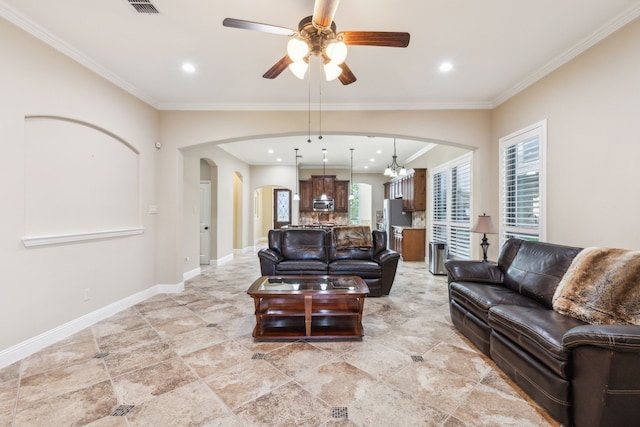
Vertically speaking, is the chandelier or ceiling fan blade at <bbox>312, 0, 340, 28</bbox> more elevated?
ceiling fan blade at <bbox>312, 0, 340, 28</bbox>

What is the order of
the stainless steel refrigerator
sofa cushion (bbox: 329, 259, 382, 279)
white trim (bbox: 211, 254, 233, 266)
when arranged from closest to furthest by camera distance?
sofa cushion (bbox: 329, 259, 382, 279)
white trim (bbox: 211, 254, 233, 266)
the stainless steel refrigerator

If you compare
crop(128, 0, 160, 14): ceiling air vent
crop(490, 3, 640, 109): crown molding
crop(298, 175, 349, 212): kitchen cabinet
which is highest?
crop(128, 0, 160, 14): ceiling air vent

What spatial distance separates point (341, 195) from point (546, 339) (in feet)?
27.7

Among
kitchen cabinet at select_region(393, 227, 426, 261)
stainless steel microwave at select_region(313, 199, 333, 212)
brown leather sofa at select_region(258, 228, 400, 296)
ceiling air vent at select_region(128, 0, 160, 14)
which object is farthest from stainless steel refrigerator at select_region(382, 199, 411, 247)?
ceiling air vent at select_region(128, 0, 160, 14)

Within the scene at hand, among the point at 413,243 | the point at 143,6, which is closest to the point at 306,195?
the point at 413,243

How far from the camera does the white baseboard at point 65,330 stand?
2.35 metres

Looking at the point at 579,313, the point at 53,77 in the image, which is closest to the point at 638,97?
the point at 579,313

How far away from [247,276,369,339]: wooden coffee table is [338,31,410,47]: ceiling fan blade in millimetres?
2218

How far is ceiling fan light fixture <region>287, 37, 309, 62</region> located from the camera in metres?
2.07

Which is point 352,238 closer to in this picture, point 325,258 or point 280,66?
point 325,258

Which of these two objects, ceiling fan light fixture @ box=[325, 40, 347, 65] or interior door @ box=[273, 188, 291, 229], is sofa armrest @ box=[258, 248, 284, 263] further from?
interior door @ box=[273, 188, 291, 229]

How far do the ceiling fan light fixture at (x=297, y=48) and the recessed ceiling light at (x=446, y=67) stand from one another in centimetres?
190

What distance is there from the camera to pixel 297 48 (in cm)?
208

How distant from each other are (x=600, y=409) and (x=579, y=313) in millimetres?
726
